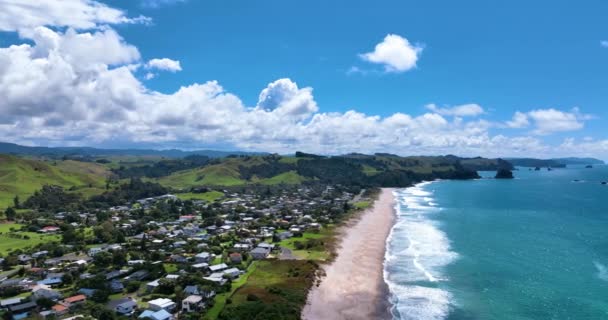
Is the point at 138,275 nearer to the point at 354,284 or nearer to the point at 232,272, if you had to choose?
the point at 232,272

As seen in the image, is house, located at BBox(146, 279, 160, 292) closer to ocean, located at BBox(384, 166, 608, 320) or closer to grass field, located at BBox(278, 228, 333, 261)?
grass field, located at BBox(278, 228, 333, 261)

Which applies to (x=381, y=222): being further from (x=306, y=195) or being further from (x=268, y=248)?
(x=306, y=195)

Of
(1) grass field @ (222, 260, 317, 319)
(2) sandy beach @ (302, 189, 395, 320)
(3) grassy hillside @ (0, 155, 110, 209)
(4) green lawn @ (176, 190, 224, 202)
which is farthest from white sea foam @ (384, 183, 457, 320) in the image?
(3) grassy hillside @ (0, 155, 110, 209)

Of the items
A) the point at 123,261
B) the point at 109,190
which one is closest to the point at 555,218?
the point at 123,261

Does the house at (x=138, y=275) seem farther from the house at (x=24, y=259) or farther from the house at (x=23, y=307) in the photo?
the house at (x=24, y=259)

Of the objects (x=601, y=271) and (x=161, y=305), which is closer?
(x=161, y=305)

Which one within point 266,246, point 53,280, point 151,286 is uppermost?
point 266,246

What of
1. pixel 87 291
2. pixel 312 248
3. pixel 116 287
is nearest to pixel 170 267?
pixel 116 287
